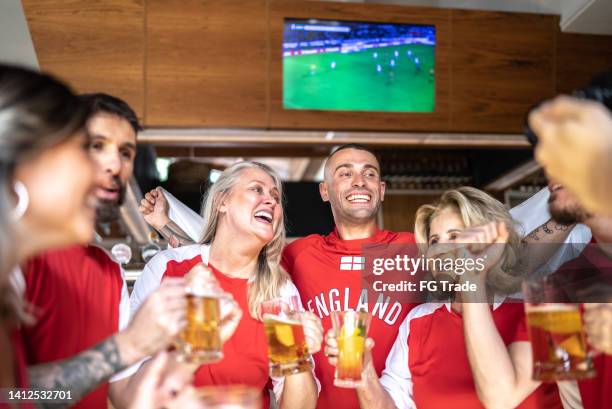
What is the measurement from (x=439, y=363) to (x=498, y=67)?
2.86 metres

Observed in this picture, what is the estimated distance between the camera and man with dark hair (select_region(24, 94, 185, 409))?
1295 mm

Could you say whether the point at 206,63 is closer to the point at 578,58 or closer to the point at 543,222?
the point at 543,222

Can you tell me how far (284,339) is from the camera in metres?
1.76

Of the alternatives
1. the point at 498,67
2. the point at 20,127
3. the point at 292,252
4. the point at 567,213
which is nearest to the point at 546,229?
the point at 567,213

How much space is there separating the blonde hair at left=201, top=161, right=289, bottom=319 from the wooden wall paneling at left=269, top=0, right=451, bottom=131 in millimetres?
1569

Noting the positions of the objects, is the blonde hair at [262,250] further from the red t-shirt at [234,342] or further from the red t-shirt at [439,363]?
the red t-shirt at [439,363]

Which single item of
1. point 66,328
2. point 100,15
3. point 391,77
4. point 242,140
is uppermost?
point 100,15

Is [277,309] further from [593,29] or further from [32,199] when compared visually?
[593,29]

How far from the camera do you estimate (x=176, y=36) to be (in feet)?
13.5

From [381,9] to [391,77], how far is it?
1.42 feet

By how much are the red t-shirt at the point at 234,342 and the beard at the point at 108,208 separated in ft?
1.32

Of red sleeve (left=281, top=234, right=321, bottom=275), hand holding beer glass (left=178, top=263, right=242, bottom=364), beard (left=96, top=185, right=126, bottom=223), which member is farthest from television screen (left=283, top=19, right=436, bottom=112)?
hand holding beer glass (left=178, top=263, right=242, bottom=364)

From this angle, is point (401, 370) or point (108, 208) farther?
point (401, 370)

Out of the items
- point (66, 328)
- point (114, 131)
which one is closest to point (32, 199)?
point (66, 328)
